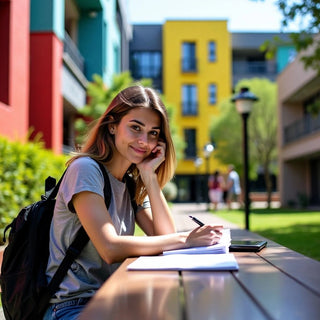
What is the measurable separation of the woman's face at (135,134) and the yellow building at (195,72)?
112 ft

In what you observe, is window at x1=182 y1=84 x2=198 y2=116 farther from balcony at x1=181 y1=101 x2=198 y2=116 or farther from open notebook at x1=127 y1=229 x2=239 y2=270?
open notebook at x1=127 y1=229 x2=239 y2=270

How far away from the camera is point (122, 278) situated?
1.47 metres

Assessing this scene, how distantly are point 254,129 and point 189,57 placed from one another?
14.5 m

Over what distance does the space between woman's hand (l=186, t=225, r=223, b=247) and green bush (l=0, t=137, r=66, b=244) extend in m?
3.46

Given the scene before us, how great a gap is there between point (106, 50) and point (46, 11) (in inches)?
251

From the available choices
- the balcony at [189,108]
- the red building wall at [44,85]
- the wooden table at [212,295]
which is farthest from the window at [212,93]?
the wooden table at [212,295]

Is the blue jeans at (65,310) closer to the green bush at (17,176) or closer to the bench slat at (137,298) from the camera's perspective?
the bench slat at (137,298)

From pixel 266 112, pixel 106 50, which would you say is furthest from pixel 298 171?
pixel 106 50

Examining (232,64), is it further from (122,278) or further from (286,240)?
(122,278)

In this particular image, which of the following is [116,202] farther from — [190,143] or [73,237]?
A: [190,143]

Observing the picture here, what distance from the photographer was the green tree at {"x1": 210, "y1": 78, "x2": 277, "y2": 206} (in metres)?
25.4

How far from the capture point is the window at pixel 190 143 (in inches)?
1432

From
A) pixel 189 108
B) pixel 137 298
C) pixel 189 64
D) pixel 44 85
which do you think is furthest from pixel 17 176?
pixel 189 64

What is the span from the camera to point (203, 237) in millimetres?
2037
